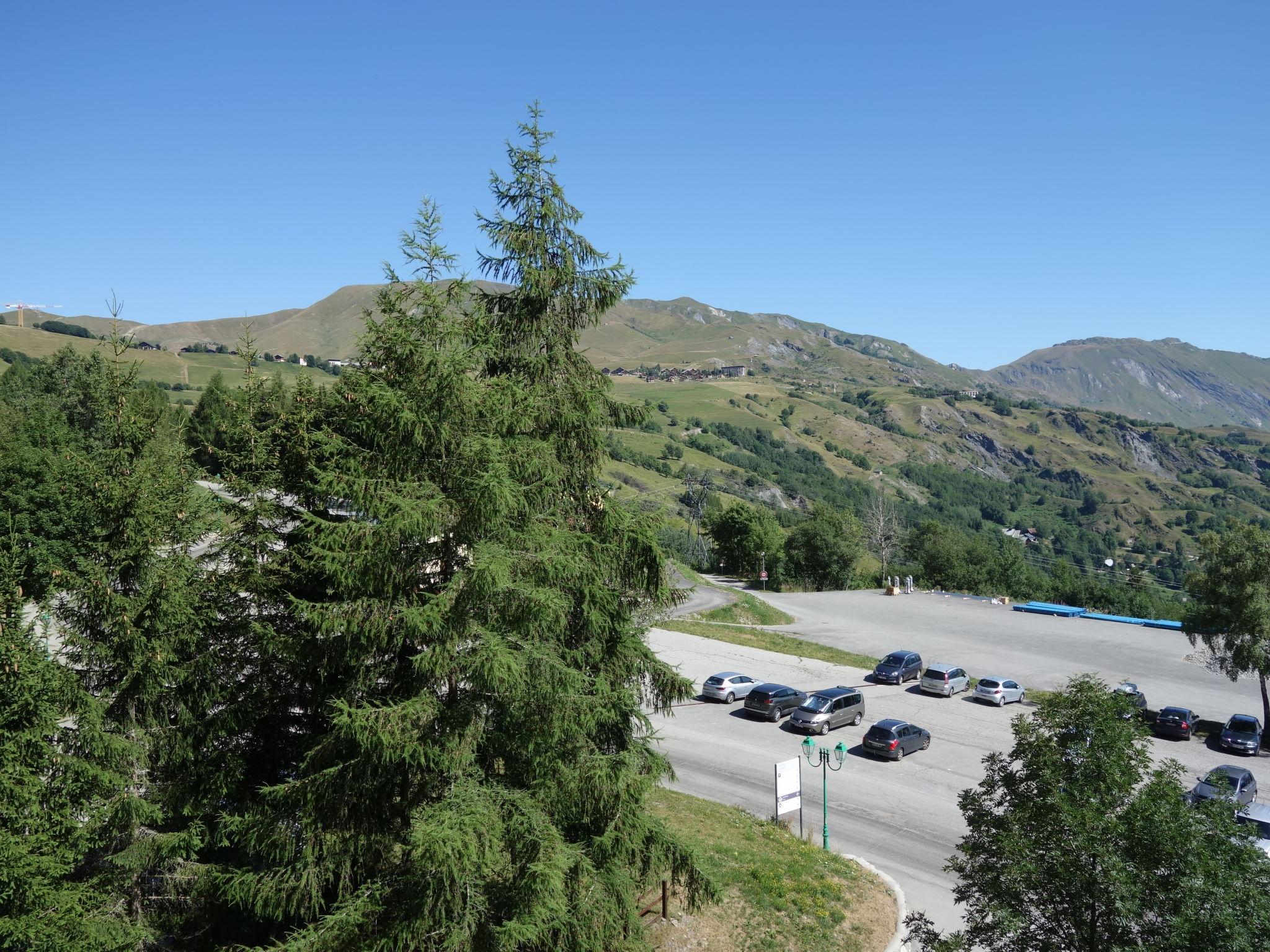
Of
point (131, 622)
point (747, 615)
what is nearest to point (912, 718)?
point (747, 615)

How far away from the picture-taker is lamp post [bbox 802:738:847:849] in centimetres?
1944

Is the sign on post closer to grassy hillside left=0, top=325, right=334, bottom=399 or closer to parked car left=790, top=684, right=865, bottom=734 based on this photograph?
parked car left=790, top=684, right=865, bottom=734

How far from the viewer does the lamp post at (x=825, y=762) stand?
1944 centimetres

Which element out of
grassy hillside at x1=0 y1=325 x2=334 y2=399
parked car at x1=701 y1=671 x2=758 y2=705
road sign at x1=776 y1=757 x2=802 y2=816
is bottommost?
parked car at x1=701 y1=671 x2=758 y2=705

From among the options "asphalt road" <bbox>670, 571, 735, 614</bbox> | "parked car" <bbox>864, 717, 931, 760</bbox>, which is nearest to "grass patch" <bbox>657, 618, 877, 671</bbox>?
"asphalt road" <bbox>670, 571, 735, 614</bbox>

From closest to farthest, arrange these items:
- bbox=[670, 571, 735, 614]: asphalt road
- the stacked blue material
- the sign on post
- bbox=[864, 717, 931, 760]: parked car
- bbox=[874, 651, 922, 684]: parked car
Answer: the sign on post
bbox=[864, 717, 931, 760]: parked car
bbox=[874, 651, 922, 684]: parked car
bbox=[670, 571, 735, 614]: asphalt road
the stacked blue material

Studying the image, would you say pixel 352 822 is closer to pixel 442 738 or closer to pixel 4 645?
pixel 442 738

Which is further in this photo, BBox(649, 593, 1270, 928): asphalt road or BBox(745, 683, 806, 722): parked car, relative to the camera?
BBox(745, 683, 806, 722): parked car

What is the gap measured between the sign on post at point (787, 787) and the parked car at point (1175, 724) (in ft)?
72.8

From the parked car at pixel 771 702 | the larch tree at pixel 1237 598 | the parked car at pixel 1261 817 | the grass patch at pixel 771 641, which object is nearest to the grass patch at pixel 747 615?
the grass patch at pixel 771 641

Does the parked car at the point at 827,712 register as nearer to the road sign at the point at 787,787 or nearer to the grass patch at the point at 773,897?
the grass patch at the point at 773,897

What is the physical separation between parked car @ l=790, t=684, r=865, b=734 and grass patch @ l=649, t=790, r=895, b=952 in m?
9.90

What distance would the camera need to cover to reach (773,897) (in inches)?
619

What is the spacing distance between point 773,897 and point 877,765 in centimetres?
1261
